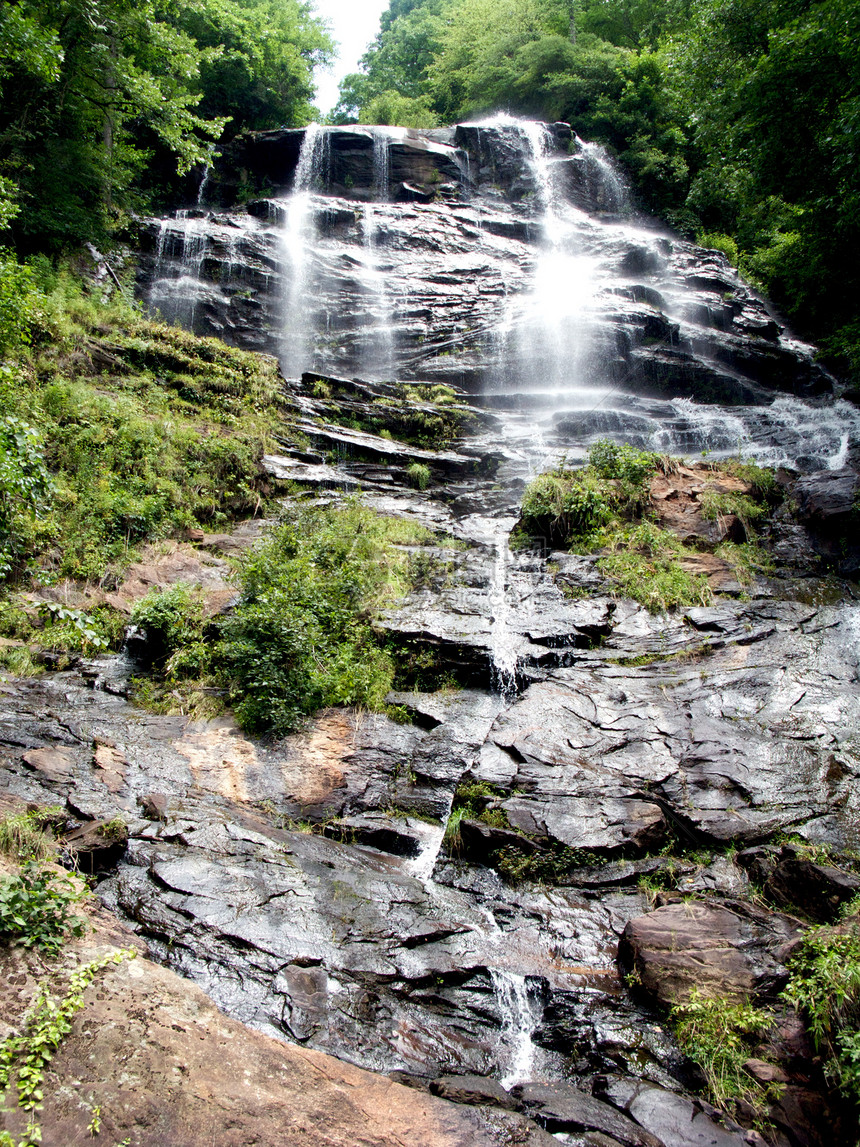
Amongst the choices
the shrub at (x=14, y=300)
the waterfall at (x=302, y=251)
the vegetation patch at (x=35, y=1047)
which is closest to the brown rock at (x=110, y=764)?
the vegetation patch at (x=35, y=1047)

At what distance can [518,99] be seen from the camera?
29.3 m

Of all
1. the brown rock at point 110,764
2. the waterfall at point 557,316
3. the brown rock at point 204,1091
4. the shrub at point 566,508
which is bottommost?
the brown rock at point 110,764

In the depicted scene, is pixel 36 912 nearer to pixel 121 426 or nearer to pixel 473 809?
pixel 473 809

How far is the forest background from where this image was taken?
12359 mm

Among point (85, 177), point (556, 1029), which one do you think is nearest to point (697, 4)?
point (85, 177)

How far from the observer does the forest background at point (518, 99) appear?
1236cm

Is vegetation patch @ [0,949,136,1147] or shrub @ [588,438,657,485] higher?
shrub @ [588,438,657,485]

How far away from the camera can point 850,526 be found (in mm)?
10594

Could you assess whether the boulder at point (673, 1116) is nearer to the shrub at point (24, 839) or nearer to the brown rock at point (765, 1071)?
the brown rock at point (765, 1071)

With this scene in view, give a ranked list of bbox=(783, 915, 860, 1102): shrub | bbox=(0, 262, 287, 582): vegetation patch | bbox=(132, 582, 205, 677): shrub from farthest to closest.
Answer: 1. bbox=(0, 262, 287, 582): vegetation patch
2. bbox=(132, 582, 205, 677): shrub
3. bbox=(783, 915, 860, 1102): shrub

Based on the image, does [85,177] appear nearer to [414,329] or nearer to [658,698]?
[414,329]

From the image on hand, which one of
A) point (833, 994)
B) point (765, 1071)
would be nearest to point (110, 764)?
point (765, 1071)

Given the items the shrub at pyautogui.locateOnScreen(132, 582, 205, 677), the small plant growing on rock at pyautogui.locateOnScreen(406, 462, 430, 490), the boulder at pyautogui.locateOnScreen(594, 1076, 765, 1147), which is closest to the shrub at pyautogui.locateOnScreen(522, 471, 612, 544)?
the small plant growing on rock at pyautogui.locateOnScreen(406, 462, 430, 490)

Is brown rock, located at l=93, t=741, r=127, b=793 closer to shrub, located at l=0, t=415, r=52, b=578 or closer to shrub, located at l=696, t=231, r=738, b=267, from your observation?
shrub, located at l=0, t=415, r=52, b=578
